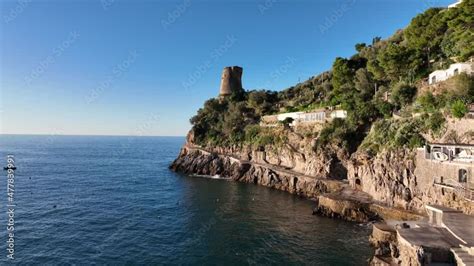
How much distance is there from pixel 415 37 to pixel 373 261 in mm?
44556

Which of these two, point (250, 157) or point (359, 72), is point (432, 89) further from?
point (250, 157)

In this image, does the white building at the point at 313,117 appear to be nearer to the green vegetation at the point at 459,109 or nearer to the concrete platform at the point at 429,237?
the green vegetation at the point at 459,109

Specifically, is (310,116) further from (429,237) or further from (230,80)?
(230,80)

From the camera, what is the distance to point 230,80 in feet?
324

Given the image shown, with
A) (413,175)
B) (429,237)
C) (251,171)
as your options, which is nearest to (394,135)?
(413,175)

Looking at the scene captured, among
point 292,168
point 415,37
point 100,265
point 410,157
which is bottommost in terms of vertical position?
point 100,265

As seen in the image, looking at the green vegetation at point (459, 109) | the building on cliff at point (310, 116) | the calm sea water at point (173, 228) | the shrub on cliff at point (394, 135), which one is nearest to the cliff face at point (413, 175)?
the green vegetation at point (459, 109)

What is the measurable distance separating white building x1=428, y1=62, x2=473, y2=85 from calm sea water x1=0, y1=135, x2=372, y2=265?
21234mm

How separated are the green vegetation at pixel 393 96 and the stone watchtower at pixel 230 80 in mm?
20226

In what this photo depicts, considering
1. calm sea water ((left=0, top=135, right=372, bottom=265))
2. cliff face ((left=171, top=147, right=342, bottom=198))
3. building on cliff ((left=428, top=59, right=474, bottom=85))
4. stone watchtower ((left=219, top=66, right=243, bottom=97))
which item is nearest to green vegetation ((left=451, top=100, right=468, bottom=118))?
building on cliff ((left=428, top=59, right=474, bottom=85))

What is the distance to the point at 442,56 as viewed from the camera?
153 feet

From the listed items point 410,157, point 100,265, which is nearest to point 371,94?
point 410,157

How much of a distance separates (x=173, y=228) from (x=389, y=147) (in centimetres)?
2616

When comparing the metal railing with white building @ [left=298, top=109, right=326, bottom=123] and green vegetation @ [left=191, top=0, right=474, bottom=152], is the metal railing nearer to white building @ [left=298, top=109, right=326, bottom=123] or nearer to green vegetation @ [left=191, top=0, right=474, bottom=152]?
green vegetation @ [left=191, top=0, right=474, bottom=152]
